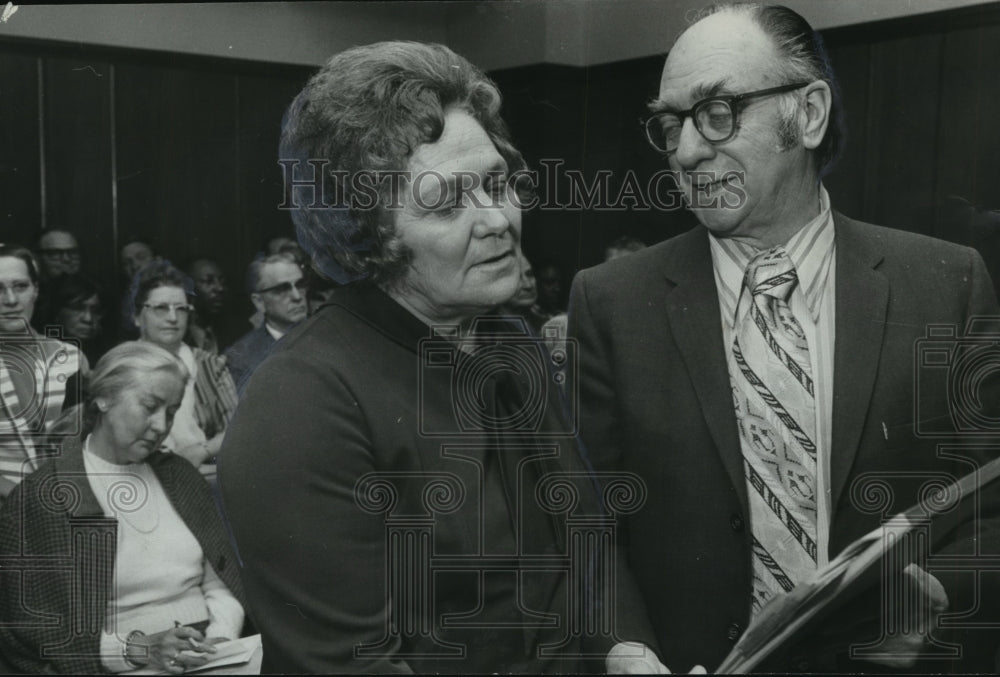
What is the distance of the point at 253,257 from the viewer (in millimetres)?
2648

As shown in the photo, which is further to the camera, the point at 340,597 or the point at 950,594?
the point at 950,594

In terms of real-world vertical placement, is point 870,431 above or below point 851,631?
above

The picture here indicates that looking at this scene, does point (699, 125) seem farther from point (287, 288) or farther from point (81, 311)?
point (81, 311)

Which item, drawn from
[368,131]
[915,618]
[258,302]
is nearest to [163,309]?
[258,302]

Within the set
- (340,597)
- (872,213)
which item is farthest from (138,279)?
(872,213)

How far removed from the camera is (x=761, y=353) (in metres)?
2.55

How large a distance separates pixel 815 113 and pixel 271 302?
148 centimetres

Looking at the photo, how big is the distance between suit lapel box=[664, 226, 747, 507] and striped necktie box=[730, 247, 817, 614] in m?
0.03

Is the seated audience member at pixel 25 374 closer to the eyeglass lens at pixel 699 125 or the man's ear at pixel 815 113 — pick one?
the eyeglass lens at pixel 699 125

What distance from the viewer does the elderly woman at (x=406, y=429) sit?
2.43 meters

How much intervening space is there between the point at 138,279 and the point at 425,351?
818mm

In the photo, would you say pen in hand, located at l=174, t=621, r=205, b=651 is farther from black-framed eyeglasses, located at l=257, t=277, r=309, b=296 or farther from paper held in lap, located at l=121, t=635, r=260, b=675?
black-framed eyeglasses, located at l=257, t=277, r=309, b=296

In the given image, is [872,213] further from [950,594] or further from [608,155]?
[950,594]

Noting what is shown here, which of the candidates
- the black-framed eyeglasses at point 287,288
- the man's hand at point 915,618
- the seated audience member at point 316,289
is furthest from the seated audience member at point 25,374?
the man's hand at point 915,618
